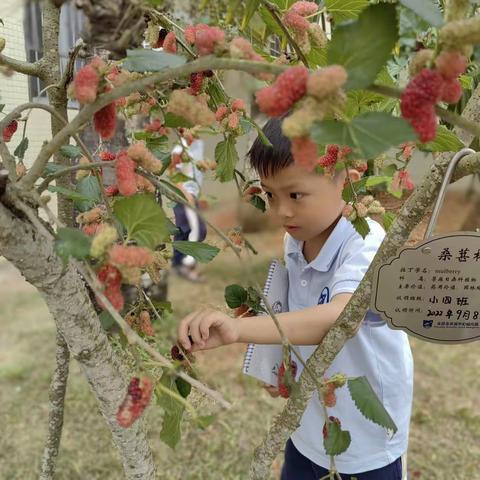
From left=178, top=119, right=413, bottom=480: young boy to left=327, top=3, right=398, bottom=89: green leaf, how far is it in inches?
15.5

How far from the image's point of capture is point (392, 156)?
2.98ft

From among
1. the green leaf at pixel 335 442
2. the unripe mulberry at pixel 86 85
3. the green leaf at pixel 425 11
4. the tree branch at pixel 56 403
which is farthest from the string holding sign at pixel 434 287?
the tree branch at pixel 56 403

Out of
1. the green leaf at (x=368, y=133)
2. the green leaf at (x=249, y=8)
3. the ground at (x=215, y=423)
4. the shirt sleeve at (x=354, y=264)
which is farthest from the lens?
the ground at (x=215, y=423)

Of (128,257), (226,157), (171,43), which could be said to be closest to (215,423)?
(226,157)

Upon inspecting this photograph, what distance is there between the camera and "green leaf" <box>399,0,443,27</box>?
1.12 feet

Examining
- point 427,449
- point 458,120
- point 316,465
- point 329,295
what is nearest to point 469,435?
point 427,449

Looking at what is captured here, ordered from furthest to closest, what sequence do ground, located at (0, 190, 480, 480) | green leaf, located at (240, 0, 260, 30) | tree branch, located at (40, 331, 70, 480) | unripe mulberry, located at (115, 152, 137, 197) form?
ground, located at (0, 190, 480, 480), tree branch, located at (40, 331, 70, 480), green leaf, located at (240, 0, 260, 30), unripe mulberry, located at (115, 152, 137, 197)

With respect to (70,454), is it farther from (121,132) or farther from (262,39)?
(262,39)

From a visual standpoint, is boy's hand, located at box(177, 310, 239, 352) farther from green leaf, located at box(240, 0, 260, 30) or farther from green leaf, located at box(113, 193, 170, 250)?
green leaf, located at box(240, 0, 260, 30)

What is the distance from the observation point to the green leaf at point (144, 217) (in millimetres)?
396

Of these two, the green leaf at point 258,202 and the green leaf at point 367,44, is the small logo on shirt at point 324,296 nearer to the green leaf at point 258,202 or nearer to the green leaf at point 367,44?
the green leaf at point 258,202

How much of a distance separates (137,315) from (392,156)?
0.52 metres

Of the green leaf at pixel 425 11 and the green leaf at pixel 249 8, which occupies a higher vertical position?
the green leaf at pixel 425 11

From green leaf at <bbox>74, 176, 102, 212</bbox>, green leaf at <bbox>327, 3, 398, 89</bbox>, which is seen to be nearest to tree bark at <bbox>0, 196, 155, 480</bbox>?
green leaf at <bbox>74, 176, 102, 212</bbox>
